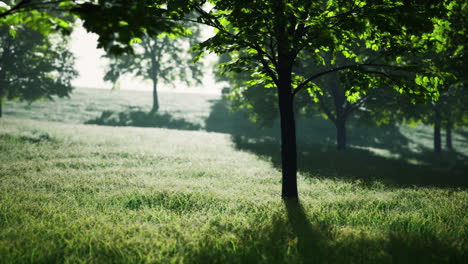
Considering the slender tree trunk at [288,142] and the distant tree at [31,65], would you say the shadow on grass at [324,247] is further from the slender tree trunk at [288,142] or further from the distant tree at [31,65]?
the distant tree at [31,65]

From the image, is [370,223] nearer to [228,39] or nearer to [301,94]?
[228,39]

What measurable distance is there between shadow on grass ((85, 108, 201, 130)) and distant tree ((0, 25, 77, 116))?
5520mm

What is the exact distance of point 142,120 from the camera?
→ 3491cm

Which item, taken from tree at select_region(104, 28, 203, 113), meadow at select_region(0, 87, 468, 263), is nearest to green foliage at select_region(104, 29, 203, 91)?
tree at select_region(104, 28, 203, 113)

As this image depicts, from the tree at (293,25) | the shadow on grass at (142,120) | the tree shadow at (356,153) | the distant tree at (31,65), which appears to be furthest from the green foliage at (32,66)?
the tree at (293,25)

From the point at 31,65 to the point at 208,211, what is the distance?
96.0 feet

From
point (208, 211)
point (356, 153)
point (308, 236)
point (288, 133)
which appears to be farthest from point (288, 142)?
point (356, 153)

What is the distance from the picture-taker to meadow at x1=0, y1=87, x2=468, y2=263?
14.3ft

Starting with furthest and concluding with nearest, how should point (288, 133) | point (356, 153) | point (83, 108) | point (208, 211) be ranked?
point (83, 108) < point (356, 153) < point (288, 133) < point (208, 211)

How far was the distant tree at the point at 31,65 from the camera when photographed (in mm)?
26031

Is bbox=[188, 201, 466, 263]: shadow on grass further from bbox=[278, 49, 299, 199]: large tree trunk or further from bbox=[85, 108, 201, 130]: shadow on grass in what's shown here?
bbox=[85, 108, 201, 130]: shadow on grass

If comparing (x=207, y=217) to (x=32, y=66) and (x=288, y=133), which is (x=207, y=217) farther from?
(x=32, y=66)

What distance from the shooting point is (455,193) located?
874 centimetres

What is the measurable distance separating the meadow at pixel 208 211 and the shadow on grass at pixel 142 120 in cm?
2033
